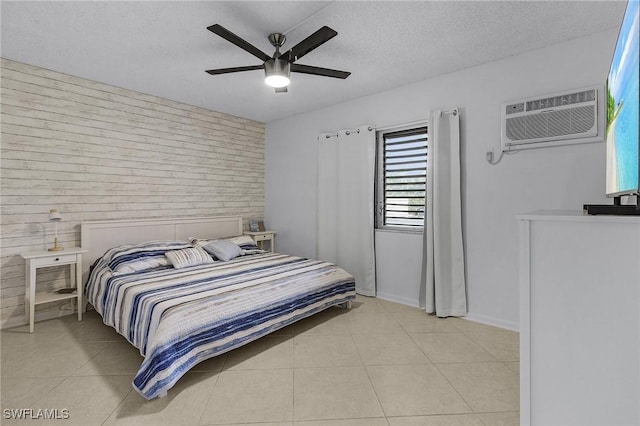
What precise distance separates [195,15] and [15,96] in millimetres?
2148

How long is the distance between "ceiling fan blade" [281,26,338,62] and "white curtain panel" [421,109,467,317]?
173 cm

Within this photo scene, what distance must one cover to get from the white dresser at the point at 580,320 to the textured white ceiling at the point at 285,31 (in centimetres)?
183

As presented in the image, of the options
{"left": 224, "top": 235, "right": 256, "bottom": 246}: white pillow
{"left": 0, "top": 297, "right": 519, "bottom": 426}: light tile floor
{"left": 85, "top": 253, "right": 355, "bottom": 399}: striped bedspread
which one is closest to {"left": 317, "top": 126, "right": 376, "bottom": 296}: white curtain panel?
{"left": 85, "top": 253, "right": 355, "bottom": 399}: striped bedspread

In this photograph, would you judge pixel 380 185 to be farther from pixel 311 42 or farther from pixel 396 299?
pixel 311 42

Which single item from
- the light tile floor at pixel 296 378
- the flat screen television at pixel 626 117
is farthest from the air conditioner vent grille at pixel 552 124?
the light tile floor at pixel 296 378

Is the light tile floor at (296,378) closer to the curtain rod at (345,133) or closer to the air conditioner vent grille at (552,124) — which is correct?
the air conditioner vent grille at (552,124)

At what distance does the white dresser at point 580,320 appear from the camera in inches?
41.9

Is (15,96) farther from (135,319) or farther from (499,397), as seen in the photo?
(499,397)

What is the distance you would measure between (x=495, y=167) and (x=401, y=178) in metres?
1.09

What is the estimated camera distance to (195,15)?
2.29 metres

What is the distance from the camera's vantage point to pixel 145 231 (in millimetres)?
3865

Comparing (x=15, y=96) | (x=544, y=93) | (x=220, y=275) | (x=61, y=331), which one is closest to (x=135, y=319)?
(x=220, y=275)

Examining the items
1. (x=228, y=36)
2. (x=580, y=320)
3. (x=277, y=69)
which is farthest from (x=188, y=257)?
(x=580, y=320)

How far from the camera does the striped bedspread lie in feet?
6.59
